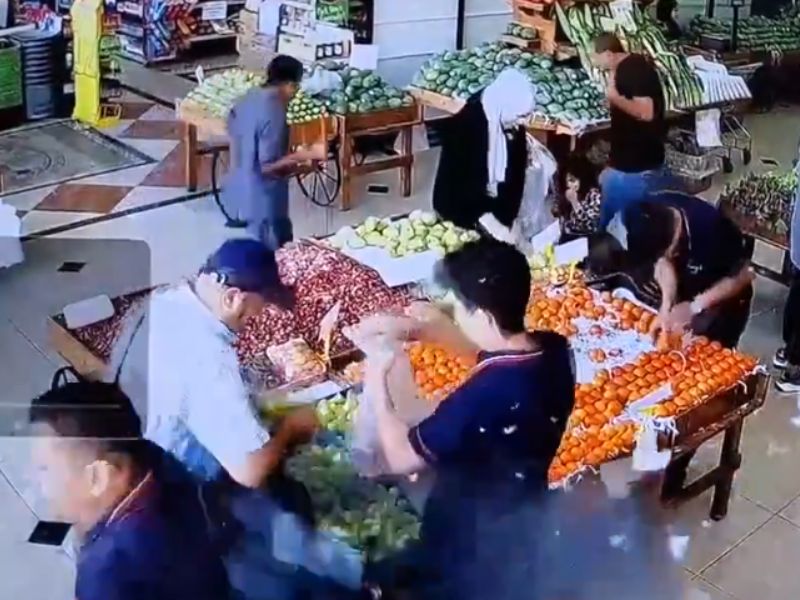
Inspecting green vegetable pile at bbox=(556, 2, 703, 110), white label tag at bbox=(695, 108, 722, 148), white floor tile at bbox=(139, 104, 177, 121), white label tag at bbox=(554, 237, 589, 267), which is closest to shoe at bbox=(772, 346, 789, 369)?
white label tag at bbox=(554, 237, 589, 267)

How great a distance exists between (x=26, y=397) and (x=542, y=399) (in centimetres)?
248

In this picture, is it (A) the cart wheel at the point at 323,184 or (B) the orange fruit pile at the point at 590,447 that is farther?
(A) the cart wheel at the point at 323,184

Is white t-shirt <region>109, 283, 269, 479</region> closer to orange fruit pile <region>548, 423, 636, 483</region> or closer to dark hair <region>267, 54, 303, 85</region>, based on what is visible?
orange fruit pile <region>548, 423, 636, 483</region>

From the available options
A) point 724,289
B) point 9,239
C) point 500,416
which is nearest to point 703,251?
point 724,289

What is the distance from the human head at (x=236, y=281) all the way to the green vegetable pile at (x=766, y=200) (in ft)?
10.0

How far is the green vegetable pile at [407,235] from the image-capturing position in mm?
4523

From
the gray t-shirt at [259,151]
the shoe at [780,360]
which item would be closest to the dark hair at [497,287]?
the gray t-shirt at [259,151]

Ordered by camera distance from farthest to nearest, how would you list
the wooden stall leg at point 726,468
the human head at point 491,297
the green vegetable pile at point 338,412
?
the wooden stall leg at point 726,468
the green vegetable pile at point 338,412
the human head at point 491,297

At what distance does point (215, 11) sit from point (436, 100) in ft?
14.9

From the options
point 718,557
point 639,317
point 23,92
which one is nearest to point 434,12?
point 23,92

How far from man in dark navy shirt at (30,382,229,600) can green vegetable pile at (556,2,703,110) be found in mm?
4973

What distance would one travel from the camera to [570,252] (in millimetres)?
4391

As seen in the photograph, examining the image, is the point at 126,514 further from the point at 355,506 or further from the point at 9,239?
the point at 9,239

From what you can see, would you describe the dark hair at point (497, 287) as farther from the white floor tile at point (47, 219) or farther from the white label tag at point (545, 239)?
the white floor tile at point (47, 219)
